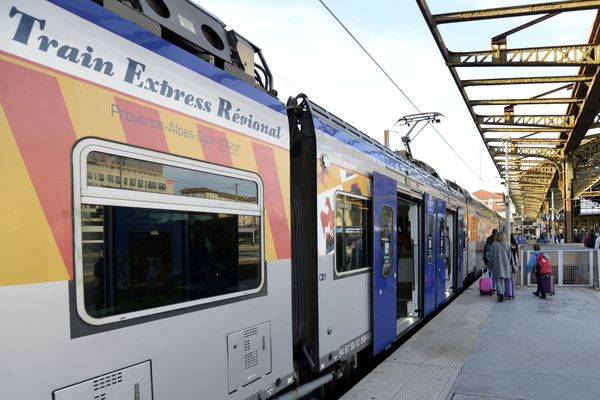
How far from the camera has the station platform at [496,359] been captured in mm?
5258

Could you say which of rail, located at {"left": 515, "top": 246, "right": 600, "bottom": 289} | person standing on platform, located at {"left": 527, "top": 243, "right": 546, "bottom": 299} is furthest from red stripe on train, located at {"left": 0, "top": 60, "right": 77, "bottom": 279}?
rail, located at {"left": 515, "top": 246, "right": 600, "bottom": 289}

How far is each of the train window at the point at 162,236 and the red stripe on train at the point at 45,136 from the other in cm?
8

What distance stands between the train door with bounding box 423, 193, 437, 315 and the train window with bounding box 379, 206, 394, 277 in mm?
2199

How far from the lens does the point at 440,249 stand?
10.1 meters

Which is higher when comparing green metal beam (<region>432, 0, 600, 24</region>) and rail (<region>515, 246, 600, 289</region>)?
green metal beam (<region>432, 0, 600, 24</region>)

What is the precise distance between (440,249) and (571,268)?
A: 5929 millimetres

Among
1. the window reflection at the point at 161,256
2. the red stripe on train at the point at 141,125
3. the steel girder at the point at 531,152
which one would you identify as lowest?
the window reflection at the point at 161,256

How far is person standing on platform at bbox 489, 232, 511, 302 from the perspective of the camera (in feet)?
36.9

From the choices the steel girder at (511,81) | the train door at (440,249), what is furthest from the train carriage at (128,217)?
the steel girder at (511,81)

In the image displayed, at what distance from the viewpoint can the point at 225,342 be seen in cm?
325

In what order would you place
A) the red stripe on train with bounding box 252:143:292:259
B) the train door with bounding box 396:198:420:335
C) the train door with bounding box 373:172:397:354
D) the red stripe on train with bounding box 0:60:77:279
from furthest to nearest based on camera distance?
the train door with bounding box 396:198:420:335
the train door with bounding box 373:172:397:354
the red stripe on train with bounding box 252:143:292:259
the red stripe on train with bounding box 0:60:77:279

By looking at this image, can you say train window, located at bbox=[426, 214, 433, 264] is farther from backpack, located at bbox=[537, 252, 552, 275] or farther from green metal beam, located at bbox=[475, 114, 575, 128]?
green metal beam, located at bbox=[475, 114, 575, 128]

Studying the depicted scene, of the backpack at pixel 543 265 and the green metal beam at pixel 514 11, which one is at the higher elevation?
the green metal beam at pixel 514 11

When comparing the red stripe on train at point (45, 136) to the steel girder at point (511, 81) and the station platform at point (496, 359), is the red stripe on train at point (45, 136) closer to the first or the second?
the station platform at point (496, 359)
